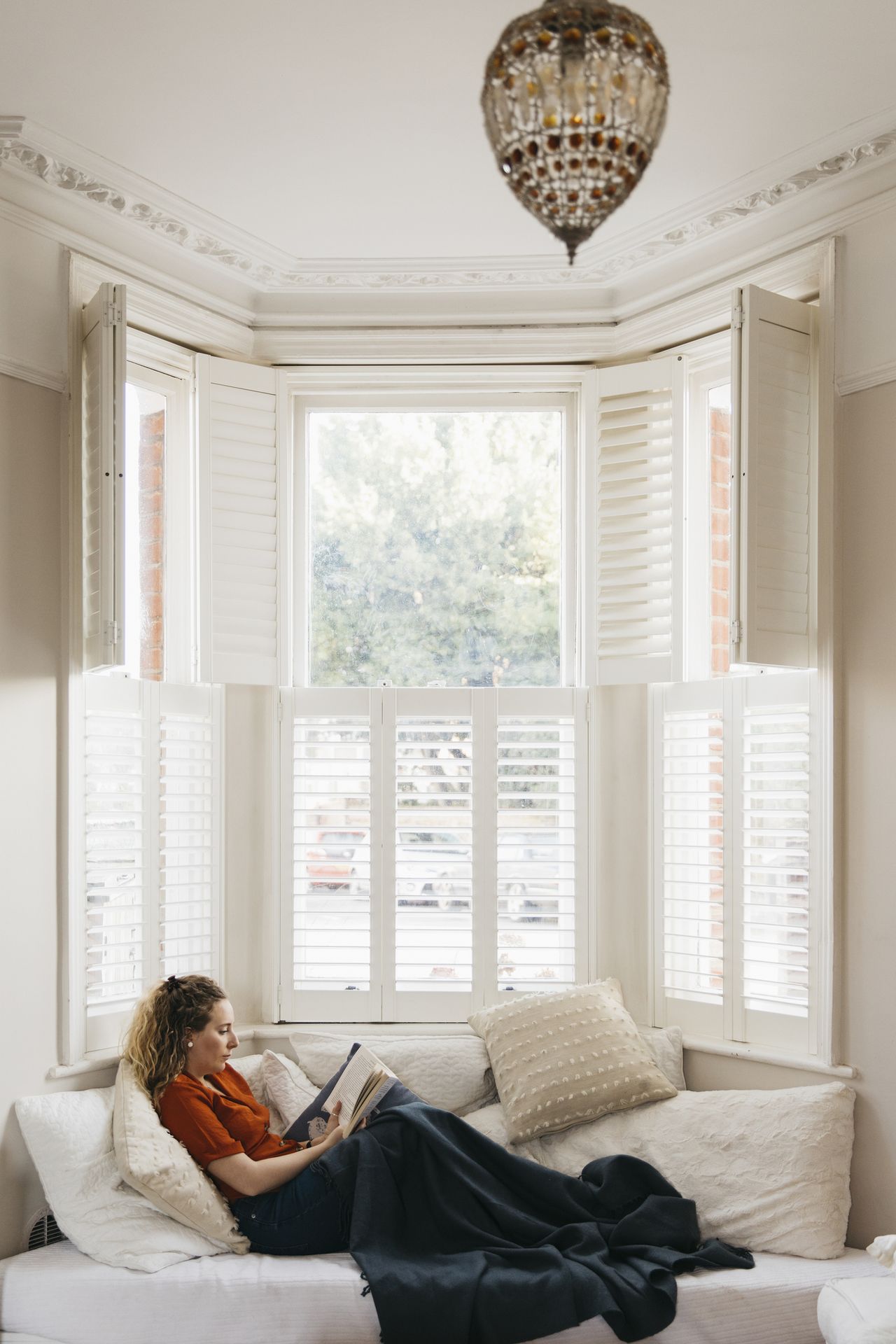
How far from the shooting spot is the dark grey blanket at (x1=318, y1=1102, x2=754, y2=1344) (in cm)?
239

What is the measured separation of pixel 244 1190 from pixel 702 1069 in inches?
52.1

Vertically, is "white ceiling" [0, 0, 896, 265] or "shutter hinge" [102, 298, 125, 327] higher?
"white ceiling" [0, 0, 896, 265]

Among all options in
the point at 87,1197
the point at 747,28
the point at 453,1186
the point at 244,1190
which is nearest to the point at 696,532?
the point at 747,28

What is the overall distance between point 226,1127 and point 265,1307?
17.5 inches

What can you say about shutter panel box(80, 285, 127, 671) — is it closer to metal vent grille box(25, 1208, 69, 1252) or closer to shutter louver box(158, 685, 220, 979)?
shutter louver box(158, 685, 220, 979)

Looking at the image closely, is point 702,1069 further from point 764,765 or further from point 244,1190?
point 244,1190

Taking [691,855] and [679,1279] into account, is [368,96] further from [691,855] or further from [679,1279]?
[679,1279]

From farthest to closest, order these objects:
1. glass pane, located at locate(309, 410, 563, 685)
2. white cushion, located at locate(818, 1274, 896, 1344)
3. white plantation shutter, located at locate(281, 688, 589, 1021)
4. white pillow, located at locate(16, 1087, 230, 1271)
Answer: glass pane, located at locate(309, 410, 563, 685)
white plantation shutter, located at locate(281, 688, 589, 1021)
white pillow, located at locate(16, 1087, 230, 1271)
white cushion, located at locate(818, 1274, 896, 1344)

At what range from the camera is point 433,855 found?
3.55 m

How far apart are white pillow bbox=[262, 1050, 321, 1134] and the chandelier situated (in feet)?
7.79

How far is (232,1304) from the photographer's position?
2.43m

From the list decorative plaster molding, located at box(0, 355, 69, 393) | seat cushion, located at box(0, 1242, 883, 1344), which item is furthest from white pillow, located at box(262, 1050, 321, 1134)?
decorative plaster molding, located at box(0, 355, 69, 393)

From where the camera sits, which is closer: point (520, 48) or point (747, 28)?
point (520, 48)

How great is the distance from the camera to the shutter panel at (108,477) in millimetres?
2867
